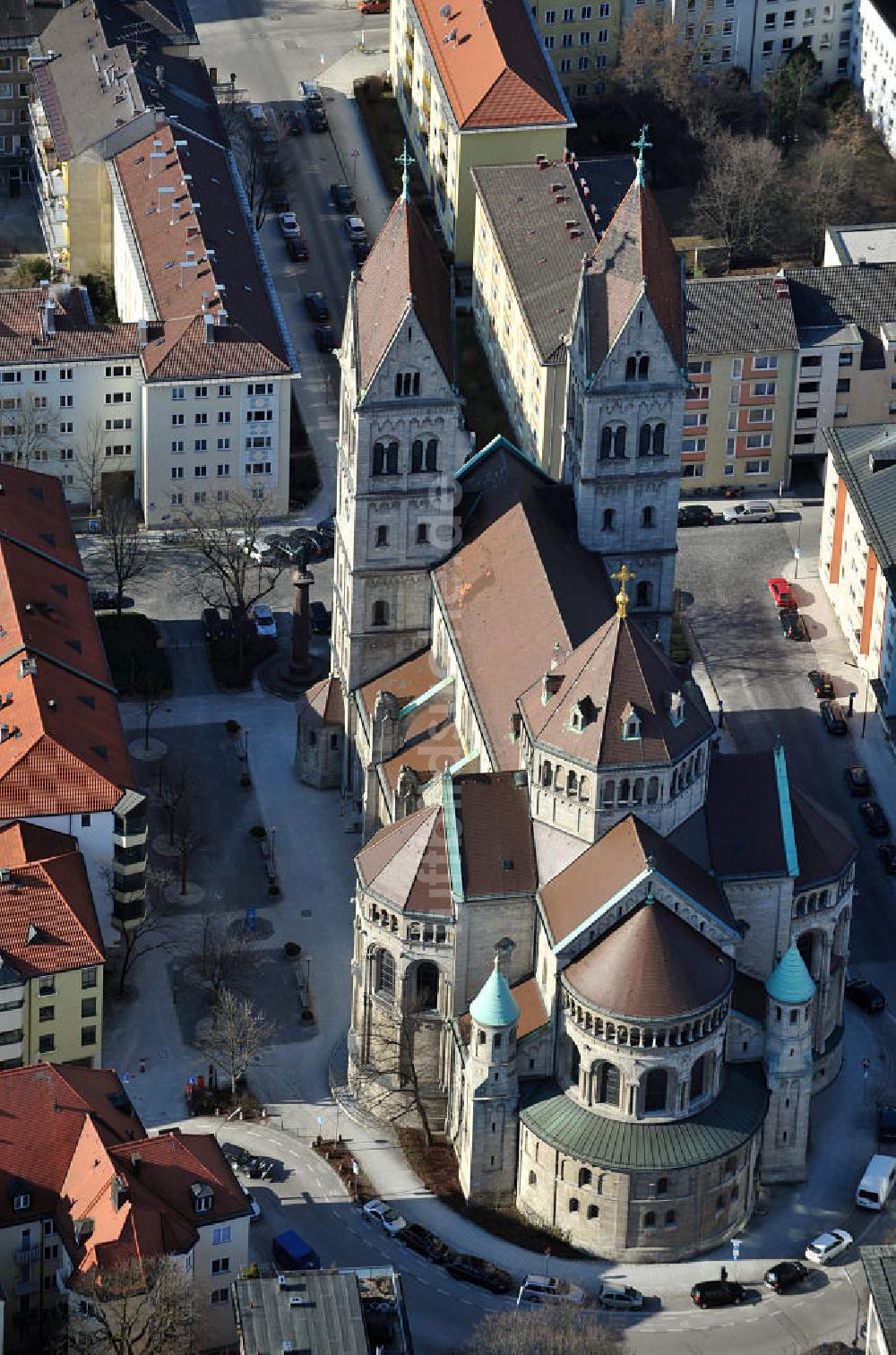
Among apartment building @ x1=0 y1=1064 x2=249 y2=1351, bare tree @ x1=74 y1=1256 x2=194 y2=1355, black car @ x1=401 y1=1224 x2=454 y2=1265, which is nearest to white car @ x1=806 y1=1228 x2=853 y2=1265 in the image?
black car @ x1=401 y1=1224 x2=454 y2=1265

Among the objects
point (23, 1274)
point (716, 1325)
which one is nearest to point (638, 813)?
point (716, 1325)

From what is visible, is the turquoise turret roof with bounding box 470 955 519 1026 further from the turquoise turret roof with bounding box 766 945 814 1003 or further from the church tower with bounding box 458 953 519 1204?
the turquoise turret roof with bounding box 766 945 814 1003

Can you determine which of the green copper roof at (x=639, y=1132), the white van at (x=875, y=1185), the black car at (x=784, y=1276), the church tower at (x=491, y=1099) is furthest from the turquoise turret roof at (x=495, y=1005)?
the white van at (x=875, y=1185)

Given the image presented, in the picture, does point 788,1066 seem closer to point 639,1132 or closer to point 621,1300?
point 639,1132

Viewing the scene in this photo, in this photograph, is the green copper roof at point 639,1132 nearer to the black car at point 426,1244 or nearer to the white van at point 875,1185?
the white van at point 875,1185

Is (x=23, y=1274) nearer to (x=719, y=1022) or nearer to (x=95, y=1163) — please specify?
(x=95, y=1163)

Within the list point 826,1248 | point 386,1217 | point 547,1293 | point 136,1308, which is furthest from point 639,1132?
point 136,1308

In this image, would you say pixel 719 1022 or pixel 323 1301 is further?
pixel 719 1022
